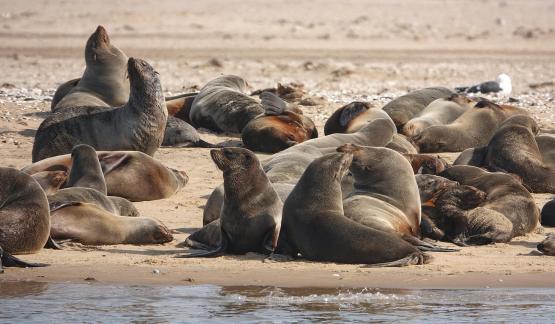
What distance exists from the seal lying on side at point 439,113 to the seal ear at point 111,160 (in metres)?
3.66

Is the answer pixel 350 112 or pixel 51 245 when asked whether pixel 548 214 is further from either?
pixel 51 245

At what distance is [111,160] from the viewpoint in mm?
9836

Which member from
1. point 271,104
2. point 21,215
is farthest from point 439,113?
point 21,215

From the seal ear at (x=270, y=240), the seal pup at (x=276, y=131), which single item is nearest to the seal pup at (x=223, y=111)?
the seal pup at (x=276, y=131)

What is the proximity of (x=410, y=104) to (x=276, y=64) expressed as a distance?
1033cm

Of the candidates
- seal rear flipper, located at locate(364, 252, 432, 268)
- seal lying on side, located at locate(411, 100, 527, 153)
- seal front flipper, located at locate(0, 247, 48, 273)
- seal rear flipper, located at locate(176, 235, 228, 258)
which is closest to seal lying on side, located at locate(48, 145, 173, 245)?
seal rear flipper, located at locate(176, 235, 228, 258)

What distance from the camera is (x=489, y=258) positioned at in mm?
7852

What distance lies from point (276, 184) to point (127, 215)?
3.61 feet

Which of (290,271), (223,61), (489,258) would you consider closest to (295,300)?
(290,271)

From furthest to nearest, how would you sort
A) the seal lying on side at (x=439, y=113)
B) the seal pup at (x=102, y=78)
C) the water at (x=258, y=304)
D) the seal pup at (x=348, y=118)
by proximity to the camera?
the seal pup at (x=102, y=78) < the seal lying on side at (x=439, y=113) < the seal pup at (x=348, y=118) < the water at (x=258, y=304)

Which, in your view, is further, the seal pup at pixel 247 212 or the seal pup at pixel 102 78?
the seal pup at pixel 102 78

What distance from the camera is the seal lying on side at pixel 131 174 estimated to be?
962 cm

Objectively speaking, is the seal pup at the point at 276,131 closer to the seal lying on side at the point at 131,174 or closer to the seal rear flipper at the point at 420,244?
the seal lying on side at the point at 131,174

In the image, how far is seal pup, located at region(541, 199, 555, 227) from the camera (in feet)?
29.7
